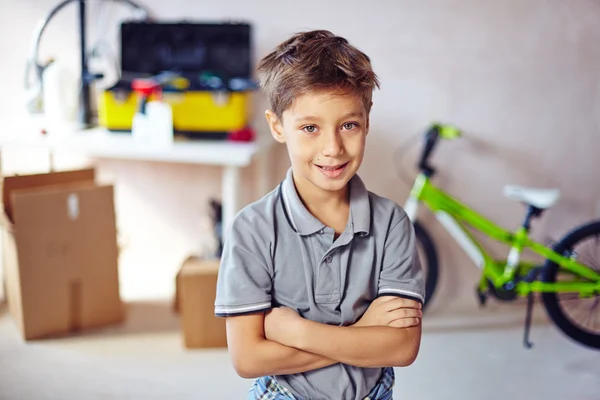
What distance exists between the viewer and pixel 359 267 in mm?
1131

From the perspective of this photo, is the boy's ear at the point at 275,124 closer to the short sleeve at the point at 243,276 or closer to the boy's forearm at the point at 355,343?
the short sleeve at the point at 243,276

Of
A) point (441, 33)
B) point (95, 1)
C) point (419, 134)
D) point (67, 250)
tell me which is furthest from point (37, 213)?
point (441, 33)

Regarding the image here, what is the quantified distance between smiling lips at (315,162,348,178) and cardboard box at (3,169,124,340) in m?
1.46

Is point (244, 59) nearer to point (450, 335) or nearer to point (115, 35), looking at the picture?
point (115, 35)

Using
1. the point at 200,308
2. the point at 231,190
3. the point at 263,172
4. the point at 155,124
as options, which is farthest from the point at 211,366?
the point at 155,124

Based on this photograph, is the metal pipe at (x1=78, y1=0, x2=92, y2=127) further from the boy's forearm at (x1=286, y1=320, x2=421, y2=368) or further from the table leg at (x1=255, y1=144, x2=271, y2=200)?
the boy's forearm at (x1=286, y1=320, x2=421, y2=368)

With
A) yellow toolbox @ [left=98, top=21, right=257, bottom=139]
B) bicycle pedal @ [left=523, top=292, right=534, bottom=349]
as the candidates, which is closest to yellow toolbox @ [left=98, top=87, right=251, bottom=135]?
yellow toolbox @ [left=98, top=21, right=257, bottom=139]

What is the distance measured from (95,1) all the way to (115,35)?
0.15 meters

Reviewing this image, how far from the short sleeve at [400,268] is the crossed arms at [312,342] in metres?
0.02

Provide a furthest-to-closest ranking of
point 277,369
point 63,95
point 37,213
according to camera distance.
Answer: point 63,95 < point 37,213 < point 277,369

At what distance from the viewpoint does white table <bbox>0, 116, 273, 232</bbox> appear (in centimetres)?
219

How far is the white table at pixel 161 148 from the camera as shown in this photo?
2191mm

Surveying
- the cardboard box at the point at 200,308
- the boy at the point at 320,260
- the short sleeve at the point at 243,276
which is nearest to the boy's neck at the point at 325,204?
the boy at the point at 320,260

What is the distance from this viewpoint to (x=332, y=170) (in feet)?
3.54
